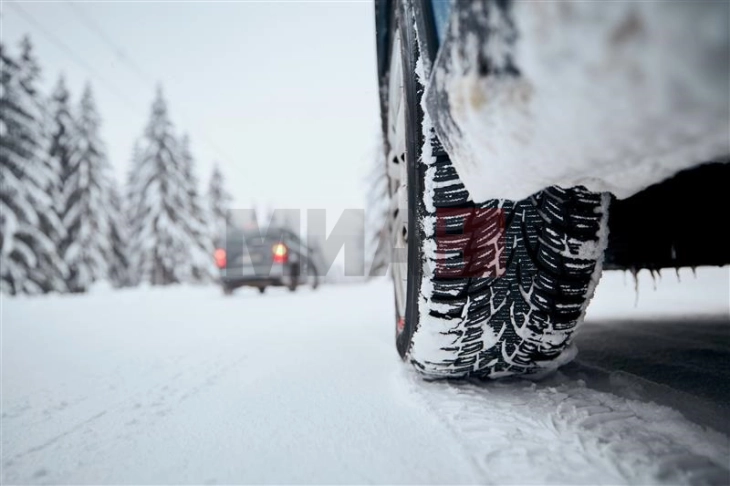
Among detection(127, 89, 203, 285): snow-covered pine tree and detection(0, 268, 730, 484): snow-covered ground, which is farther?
detection(127, 89, 203, 285): snow-covered pine tree

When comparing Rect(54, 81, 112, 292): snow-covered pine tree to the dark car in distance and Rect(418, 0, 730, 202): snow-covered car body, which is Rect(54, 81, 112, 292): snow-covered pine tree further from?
Rect(418, 0, 730, 202): snow-covered car body

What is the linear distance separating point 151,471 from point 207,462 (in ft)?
0.40

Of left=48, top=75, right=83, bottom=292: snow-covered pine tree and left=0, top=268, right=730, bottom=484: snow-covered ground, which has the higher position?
left=48, top=75, right=83, bottom=292: snow-covered pine tree

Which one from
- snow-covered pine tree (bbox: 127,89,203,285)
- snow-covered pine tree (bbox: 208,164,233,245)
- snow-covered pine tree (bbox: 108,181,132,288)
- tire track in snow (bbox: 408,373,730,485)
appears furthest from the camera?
snow-covered pine tree (bbox: 208,164,233,245)

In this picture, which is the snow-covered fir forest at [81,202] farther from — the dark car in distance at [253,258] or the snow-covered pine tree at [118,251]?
the dark car in distance at [253,258]

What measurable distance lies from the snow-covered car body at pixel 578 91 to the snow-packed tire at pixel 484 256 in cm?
21

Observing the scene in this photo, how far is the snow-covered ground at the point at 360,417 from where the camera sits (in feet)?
2.57

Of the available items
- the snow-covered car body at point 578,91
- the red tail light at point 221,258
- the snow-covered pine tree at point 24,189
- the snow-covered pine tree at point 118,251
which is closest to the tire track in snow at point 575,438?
the snow-covered car body at point 578,91

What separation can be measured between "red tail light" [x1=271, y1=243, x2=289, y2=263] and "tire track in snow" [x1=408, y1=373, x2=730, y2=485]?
5.54 meters

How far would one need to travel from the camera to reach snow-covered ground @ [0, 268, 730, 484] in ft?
2.57

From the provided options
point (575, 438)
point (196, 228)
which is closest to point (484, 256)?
point (575, 438)

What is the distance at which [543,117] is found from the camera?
512mm

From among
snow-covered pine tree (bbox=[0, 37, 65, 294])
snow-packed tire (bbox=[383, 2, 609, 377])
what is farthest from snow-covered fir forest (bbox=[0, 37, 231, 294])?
snow-packed tire (bbox=[383, 2, 609, 377])

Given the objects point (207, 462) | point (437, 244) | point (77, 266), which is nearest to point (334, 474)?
point (207, 462)
